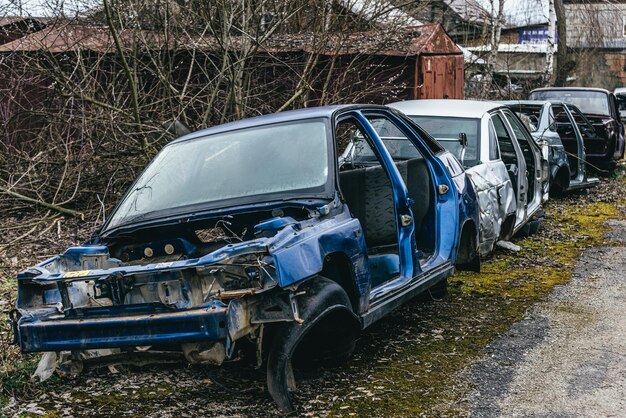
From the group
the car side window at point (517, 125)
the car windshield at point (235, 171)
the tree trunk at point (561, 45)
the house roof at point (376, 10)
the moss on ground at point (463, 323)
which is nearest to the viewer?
the moss on ground at point (463, 323)

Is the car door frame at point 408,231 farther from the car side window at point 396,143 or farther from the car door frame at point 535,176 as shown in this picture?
the car door frame at point 535,176

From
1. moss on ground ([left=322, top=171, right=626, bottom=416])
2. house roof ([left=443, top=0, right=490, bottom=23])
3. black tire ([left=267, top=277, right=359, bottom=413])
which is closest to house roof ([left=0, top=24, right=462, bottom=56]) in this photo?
house roof ([left=443, top=0, right=490, bottom=23])

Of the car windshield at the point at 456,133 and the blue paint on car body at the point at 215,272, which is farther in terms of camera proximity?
the car windshield at the point at 456,133

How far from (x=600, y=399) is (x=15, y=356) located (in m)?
3.96

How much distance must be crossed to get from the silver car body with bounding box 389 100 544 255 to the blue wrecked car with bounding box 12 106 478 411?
2.88ft

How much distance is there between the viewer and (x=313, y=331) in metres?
5.49

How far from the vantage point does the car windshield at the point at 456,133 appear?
8.83 metres

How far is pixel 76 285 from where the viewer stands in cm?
490

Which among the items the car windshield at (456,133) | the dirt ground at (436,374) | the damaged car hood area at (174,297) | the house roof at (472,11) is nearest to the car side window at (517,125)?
the car windshield at (456,133)

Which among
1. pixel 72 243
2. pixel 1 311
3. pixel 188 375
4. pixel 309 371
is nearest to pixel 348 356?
pixel 309 371

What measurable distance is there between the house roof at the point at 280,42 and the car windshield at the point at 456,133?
277 centimetres

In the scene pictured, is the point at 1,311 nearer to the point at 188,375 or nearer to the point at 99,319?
the point at 188,375

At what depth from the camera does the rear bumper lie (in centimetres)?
433

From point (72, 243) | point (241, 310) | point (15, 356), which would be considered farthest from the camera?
point (72, 243)
